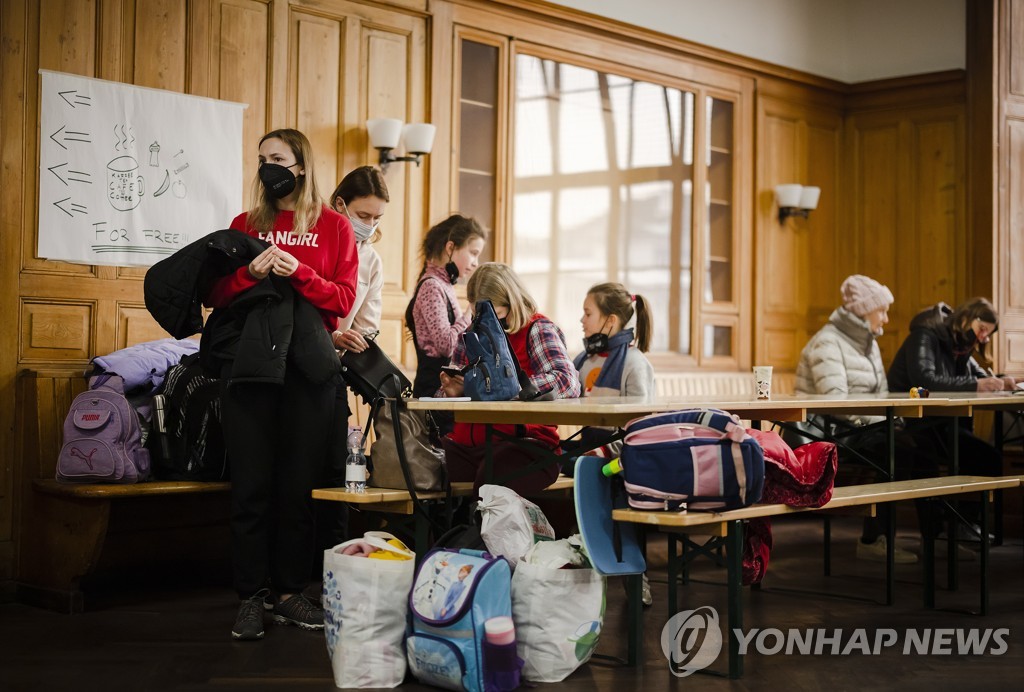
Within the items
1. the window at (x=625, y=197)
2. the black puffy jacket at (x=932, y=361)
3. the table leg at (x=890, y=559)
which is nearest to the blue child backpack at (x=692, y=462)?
the table leg at (x=890, y=559)

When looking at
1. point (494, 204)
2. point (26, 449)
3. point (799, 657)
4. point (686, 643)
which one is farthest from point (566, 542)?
point (494, 204)

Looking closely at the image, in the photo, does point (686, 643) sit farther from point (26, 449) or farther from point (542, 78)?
point (542, 78)

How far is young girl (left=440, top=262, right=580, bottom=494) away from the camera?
369cm

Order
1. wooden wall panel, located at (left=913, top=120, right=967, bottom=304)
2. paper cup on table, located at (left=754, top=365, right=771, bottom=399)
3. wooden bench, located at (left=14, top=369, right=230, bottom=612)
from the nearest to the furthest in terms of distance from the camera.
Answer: wooden bench, located at (left=14, top=369, right=230, bottom=612) < paper cup on table, located at (left=754, top=365, right=771, bottom=399) < wooden wall panel, located at (left=913, top=120, right=967, bottom=304)

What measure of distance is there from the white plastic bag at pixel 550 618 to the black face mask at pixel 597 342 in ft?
4.66

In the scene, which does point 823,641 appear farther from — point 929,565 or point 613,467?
point 613,467

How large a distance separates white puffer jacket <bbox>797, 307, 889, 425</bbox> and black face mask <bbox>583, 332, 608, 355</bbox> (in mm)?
1638

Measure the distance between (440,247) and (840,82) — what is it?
182 inches

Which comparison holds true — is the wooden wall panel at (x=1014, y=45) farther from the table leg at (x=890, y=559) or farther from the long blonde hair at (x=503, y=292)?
the long blonde hair at (x=503, y=292)

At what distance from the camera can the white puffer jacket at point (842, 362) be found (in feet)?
18.3

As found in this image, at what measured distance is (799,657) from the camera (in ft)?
11.2

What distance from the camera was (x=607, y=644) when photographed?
3.56 metres

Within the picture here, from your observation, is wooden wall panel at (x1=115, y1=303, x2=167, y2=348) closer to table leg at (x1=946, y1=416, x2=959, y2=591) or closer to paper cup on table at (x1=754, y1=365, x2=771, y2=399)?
paper cup on table at (x1=754, y1=365, x2=771, y2=399)

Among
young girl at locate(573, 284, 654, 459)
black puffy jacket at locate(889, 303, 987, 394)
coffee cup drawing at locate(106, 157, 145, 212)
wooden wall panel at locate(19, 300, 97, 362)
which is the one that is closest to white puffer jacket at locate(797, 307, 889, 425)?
black puffy jacket at locate(889, 303, 987, 394)
